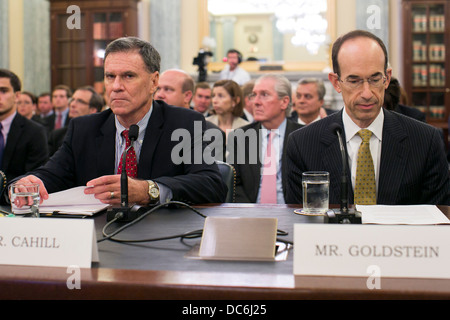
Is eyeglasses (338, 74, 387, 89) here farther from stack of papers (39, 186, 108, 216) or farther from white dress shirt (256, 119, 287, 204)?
white dress shirt (256, 119, 287, 204)

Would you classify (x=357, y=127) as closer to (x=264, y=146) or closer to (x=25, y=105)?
(x=264, y=146)

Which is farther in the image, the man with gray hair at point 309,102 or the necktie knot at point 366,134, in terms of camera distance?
the man with gray hair at point 309,102

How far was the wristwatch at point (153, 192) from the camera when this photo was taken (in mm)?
1612

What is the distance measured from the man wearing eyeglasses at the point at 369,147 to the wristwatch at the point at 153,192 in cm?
53

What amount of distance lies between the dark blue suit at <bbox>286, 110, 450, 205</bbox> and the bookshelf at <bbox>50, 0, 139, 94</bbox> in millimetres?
7017

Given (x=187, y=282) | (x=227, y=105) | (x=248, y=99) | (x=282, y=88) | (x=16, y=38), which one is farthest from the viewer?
(x=16, y=38)

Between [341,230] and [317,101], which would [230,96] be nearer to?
[317,101]

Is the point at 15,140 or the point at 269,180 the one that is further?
the point at 15,140

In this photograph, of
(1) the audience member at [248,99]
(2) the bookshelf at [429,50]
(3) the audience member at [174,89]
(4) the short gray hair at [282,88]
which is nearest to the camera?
(4) the short gray hair at [282,88]

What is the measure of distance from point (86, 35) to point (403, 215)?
817cm

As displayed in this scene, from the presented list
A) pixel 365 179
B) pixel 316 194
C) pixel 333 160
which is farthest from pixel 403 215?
pixel 333 160

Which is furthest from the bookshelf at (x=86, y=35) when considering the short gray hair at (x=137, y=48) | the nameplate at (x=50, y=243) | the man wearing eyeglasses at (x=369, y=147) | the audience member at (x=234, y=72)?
the nameplate at (x=50, y=243)

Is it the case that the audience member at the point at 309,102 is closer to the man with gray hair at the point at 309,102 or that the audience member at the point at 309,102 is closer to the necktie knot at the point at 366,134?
the man with gray hair at the point at 309,102

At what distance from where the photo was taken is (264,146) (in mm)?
3199
